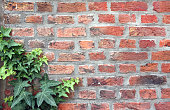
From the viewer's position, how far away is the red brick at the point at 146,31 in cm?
121

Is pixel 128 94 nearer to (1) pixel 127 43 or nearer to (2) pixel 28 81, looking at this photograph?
(1) pixel 127 43

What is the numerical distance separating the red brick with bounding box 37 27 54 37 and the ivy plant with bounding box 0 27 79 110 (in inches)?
5.2

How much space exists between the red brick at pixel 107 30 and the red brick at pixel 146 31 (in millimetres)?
86

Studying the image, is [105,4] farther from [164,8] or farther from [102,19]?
[164,8]

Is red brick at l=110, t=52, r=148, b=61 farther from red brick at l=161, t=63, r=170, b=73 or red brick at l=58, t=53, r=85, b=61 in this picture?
Result: red brick at l=58, t=53, r=85, b=61

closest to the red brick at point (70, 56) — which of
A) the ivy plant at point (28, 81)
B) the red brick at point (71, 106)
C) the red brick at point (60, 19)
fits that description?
the ivy plant at point (28, 81)

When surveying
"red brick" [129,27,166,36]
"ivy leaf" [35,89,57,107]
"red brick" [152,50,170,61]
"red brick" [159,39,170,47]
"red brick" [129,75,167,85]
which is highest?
"red brick" [129,27,166,36]

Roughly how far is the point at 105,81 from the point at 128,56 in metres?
0.27

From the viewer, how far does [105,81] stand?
1.21 meters

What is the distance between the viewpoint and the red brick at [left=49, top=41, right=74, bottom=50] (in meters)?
1.20

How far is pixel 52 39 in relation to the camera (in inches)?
47.2

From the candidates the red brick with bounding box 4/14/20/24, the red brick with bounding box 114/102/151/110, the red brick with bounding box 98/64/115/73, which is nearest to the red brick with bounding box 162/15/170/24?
the red brick with bounding box 98/64/115/73

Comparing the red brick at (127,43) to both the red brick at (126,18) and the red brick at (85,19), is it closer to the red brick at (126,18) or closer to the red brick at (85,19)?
the red brick at (126,18)

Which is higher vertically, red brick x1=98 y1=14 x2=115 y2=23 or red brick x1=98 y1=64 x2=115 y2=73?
red brick x1=98 y1=14 x2=115 y2=23
